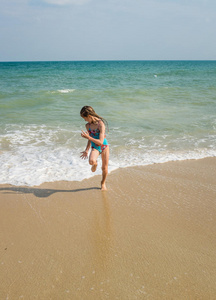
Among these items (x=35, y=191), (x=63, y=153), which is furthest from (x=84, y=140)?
(x=35, y=191)

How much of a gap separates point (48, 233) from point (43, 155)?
10.3 feet

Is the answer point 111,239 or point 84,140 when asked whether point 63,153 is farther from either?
point 111,239

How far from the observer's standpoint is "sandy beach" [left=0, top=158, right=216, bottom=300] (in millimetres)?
2545

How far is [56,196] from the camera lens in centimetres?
443

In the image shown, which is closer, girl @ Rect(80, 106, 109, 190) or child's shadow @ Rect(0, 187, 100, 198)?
girl @ Rect(80, 106, 109, 190)

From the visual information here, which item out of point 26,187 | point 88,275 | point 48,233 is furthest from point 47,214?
point 88,275

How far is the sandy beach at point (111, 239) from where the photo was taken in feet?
8.35

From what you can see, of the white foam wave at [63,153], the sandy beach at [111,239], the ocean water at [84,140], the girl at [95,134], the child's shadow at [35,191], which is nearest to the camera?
the sandy beach at [111,239]

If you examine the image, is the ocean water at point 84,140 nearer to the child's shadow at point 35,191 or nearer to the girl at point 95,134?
the child's shadow at point 35,191

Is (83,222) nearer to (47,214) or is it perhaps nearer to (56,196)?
(47,214)

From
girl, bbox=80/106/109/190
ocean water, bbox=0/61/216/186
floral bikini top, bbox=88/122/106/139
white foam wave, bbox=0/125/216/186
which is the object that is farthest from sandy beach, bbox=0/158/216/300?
floral bikini top, bbox=88/122/106/139

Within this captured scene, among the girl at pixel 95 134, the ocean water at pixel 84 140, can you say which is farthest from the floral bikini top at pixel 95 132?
the ocean water at pixel 84 140

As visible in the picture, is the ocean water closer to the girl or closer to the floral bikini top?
the girl

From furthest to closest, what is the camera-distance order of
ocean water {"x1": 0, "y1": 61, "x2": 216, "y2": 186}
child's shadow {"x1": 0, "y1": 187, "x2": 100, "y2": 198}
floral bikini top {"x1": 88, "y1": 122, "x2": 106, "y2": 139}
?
ocean water {"x1": 0, "y1": 61, "x2": 216, "y2": 186} → child's shadow {"x1": 0, "y1": 187, "x2": 100, "y2": 198} → floral bikini top {"x1": 88, "y1": 122, "x2": 106, "y2": 139}
